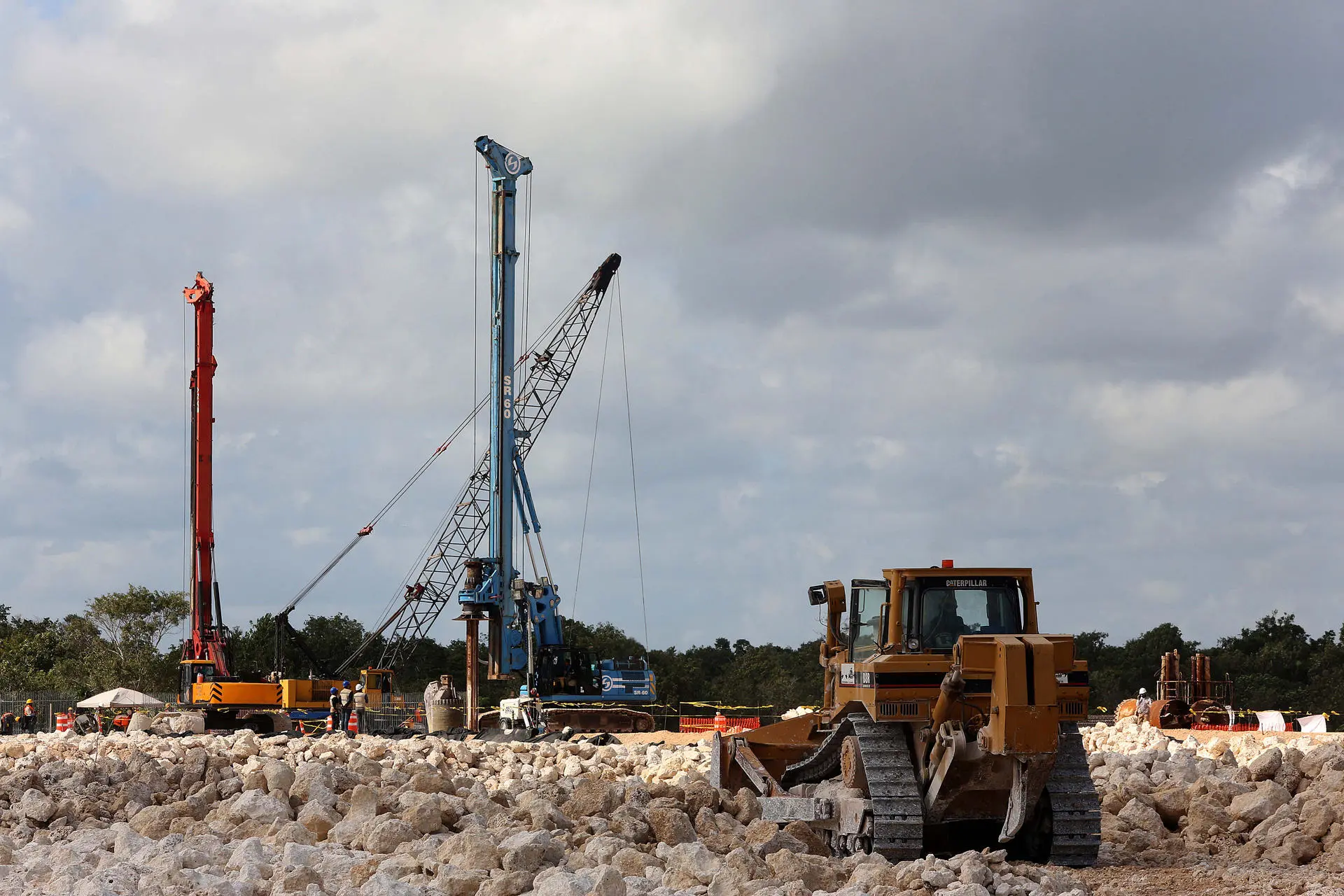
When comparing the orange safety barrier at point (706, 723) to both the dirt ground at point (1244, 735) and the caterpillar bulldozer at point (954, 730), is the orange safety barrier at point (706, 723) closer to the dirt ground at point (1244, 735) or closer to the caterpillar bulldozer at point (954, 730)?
the dirt ground at point (1244, 735)

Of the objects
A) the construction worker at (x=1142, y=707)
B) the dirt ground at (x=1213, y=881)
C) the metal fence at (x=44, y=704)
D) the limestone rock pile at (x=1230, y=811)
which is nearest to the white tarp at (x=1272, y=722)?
the construction worker at (x=1142, y=707)

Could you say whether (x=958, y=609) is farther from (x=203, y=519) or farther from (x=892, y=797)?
(x=203, y=519)

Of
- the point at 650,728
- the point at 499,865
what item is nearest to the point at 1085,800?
the point at 499,865

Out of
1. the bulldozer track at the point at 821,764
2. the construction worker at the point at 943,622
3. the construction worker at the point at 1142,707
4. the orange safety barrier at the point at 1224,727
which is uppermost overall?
the construction worker at the point at 943,622

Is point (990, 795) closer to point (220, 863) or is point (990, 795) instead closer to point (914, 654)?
point (914, 654)

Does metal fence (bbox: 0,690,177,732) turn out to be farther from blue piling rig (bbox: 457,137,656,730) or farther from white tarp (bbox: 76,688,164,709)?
blue piling rig (bbox: 457,137,656,730)

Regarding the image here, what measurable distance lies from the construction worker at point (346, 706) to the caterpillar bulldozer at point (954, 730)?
22.6 metres

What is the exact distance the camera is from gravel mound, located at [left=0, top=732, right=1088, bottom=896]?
32.7 ft

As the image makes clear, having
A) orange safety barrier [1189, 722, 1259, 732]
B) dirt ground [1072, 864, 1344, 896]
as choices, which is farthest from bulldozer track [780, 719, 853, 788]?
orange safety barrier [1189, 722, 1259, 732]

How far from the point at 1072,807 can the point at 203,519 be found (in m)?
31.7

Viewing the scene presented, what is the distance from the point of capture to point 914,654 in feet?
40.9

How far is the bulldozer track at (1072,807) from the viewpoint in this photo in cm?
1242

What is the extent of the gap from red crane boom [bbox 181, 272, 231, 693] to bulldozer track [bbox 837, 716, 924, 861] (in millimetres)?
29505

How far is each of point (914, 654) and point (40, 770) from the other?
36.9 feet
